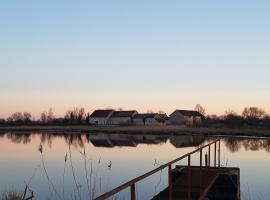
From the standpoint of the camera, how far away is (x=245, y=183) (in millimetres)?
20797

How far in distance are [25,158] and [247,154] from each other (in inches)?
692

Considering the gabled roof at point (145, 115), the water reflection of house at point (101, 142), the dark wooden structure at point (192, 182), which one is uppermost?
the gabled roof at point (145, 115)

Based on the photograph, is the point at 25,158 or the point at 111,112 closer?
the point at 25,158

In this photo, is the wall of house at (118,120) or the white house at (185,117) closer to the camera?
the white house at (185,117)

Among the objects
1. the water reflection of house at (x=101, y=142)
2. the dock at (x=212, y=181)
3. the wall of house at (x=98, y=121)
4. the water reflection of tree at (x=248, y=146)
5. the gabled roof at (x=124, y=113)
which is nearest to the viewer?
the dock at (x=212, y=181)

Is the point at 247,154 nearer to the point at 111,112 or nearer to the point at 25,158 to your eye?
the point at 25,158

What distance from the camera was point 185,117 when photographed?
12888 centimetres

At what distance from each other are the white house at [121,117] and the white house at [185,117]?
41.0 feet

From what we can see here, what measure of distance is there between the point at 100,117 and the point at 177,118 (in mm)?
23788

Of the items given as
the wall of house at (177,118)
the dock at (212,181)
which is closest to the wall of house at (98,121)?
the wall of house at (177,118)

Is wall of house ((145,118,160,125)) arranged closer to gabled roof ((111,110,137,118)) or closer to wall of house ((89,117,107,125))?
gabled roof ((111,110,137,118))

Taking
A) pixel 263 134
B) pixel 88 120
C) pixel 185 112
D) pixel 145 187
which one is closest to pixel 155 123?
pixel 185 112

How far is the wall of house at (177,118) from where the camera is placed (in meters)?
129

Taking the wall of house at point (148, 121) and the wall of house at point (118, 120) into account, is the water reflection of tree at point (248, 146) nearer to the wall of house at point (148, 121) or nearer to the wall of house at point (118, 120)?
the wall of house at point (148, 121)
